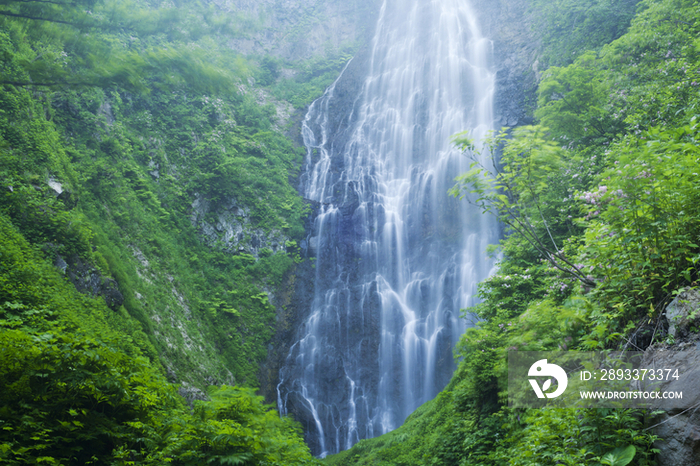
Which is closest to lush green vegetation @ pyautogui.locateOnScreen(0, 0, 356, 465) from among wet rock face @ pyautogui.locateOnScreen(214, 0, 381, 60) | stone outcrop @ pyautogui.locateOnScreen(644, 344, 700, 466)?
stone outcrop @ pyautogui.locateOnScreen(644, 344, 700, 466)

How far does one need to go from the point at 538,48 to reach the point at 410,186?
13.0 m

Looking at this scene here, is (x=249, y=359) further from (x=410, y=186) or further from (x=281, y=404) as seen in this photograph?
(x=410, y=186)

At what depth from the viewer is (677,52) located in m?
10.3

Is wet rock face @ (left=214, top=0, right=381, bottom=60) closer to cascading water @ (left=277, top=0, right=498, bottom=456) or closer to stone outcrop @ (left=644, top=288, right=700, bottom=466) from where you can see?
cascading water @ (left=277, top=0, right=498, bottom=456)

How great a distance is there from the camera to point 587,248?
4164mm

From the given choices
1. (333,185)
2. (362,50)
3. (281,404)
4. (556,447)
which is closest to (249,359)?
(281,404)

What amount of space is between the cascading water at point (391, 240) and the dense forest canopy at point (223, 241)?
3005 millimetres

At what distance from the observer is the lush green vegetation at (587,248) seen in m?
3.39

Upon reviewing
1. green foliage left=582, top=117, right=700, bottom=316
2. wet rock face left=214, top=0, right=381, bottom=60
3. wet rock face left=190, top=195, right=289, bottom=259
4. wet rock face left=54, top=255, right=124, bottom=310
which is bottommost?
green foliage left=582, top=117, right=700, bottom=316

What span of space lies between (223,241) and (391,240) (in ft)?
33.1

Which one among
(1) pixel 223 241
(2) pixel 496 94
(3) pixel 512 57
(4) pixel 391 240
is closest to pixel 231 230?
(1) pixel 223 241

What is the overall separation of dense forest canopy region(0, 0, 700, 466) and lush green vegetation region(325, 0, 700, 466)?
0.04 m

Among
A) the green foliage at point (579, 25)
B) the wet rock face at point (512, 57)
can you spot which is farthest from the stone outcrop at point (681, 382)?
the wet rock face at point (512, 57)

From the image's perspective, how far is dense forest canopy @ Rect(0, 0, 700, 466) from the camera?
3.31 m
